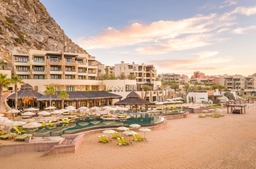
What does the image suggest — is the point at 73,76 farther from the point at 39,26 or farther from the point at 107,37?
the point at 39,26

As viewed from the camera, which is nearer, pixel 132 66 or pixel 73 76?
pixel 73 76

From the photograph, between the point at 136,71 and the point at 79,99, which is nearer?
the point at 79,99

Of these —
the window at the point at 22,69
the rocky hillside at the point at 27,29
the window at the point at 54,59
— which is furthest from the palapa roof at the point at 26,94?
the rocky hillside at the point at 27,29

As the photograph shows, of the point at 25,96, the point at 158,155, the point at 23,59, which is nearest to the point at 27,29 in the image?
the point at 23,59

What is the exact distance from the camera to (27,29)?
4828 inches

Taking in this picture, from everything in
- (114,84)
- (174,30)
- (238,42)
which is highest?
(174,30)

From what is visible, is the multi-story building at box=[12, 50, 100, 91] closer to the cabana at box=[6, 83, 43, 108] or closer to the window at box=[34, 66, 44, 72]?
the window at box=[34, 66, 44, 72]

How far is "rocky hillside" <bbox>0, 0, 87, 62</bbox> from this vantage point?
3952 inches

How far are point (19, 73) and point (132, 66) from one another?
4174 cm

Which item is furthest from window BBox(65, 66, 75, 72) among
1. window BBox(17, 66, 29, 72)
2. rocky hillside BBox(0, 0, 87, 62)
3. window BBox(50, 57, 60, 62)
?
rocky hillside BBox(0, 0, 87, 62)

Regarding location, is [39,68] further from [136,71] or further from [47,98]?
[136,71]

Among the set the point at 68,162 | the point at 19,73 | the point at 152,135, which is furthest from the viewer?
the point at 19,73

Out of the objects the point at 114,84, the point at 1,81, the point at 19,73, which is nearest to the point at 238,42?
the point at 114,84

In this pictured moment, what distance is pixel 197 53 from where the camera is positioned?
5700cm
